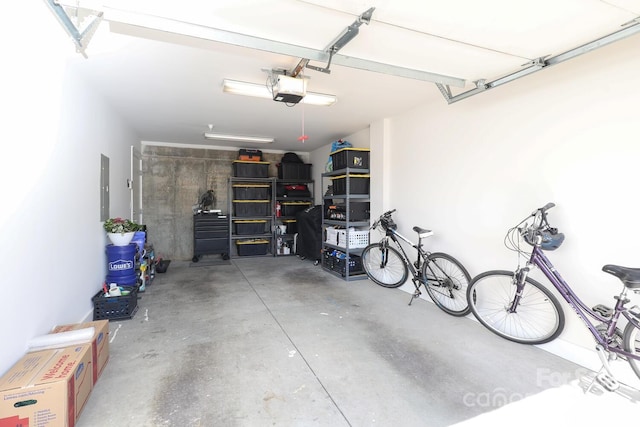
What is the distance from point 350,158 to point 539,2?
3.28 meters

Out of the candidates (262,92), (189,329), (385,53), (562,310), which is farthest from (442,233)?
(189,329)

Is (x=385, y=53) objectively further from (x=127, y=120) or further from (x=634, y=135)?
(x=127, y=120)

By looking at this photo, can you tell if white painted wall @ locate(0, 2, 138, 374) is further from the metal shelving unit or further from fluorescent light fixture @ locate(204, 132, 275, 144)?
the metal shelving unit

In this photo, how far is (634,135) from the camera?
2.07 metres

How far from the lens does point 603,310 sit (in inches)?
82.4

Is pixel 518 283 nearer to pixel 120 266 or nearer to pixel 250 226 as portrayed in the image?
pixel 120 266

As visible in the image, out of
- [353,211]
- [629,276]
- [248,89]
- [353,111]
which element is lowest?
[629,276]

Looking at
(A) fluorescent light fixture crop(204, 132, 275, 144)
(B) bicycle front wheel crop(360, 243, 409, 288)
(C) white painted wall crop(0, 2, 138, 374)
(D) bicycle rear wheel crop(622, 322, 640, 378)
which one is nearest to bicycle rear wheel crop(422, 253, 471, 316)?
(B) bicycle front wheel crop(360, 243, 409, 288)

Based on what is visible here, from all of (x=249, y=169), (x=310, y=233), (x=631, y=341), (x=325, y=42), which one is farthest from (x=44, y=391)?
(x=249, y=169)

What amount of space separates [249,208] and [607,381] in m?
5.99

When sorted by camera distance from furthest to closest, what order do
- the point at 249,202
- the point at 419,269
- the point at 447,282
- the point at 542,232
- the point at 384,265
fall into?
the point at 249,202
the point at 384,265
the point at 419,269
the point at 447,282
the point at 542,232

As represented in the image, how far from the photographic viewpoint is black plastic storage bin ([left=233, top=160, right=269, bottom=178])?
6.57 m

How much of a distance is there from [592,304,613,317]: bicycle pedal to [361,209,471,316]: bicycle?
1.09 meters

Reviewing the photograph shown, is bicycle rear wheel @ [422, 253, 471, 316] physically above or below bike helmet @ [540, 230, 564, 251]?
below
